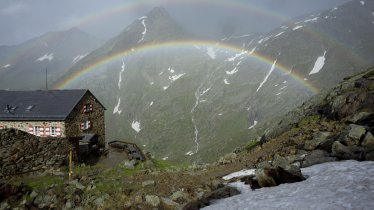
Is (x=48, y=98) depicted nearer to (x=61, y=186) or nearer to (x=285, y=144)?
(x=61, y=186)

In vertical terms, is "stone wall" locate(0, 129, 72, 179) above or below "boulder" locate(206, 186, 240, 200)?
above

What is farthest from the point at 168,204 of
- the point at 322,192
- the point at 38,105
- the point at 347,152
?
the point at 38,105

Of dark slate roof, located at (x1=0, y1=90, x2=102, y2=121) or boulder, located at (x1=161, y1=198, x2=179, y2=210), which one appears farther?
dark slate roof, located at (x1=0, y1=90, x2=102, y2=121)

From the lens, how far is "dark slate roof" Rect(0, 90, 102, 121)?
51.9 meters

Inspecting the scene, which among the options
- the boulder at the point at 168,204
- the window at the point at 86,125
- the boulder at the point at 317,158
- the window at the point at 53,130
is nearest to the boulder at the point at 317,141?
the boulder at the point at 317,158

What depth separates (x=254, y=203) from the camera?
45.9 feet

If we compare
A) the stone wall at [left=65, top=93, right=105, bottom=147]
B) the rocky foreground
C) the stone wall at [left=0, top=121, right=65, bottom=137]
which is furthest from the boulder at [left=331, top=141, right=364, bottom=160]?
the stone wall at [left=65, top=93, right=105, bottom=147]

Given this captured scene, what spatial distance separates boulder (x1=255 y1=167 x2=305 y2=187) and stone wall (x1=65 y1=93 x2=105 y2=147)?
40.6 meters

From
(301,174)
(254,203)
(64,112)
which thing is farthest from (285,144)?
(64,112)

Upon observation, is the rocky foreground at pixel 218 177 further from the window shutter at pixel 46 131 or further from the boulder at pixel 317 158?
the window shutter at pixel 46 131

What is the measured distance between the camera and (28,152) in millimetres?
34812

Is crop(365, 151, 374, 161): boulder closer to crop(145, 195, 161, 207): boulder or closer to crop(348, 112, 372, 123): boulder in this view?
crop(348, 112, 372, 123): boulder

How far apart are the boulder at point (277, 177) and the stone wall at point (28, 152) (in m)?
25.7

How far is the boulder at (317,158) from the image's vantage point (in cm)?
1814
